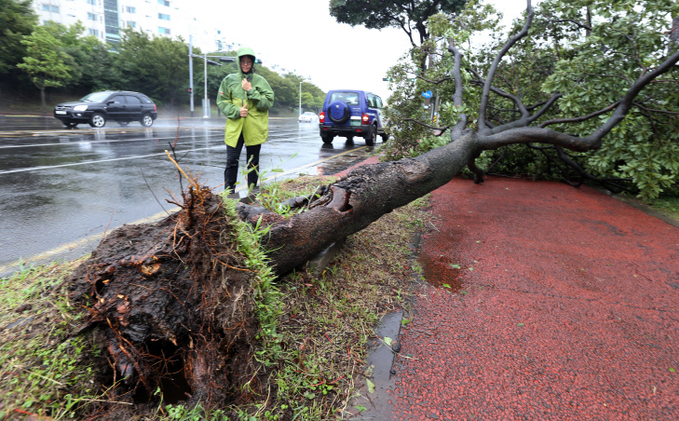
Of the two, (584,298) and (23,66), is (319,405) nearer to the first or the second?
(584,298)

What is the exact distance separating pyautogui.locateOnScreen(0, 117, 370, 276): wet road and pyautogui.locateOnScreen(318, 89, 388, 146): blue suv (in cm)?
278

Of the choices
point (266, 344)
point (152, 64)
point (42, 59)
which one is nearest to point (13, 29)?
point (42, 59)

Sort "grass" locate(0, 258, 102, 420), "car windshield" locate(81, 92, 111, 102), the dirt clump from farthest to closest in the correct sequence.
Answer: "car windshield" locate(81, 92, 111, 102) → the dirt clump → "grass" locate(0, 258, 102, 420)

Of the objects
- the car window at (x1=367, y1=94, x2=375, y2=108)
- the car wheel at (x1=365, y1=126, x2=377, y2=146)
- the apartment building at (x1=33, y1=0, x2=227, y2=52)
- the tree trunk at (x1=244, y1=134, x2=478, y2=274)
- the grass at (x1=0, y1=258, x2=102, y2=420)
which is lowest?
A: the grass at (x1=0, y1=258, x2=102, y2=420)

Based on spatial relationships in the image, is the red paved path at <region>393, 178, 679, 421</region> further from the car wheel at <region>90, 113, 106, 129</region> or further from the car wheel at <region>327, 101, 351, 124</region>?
the car wheel at <region>90, 113, 106, 129</region>

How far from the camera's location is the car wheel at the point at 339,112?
43.5 ft

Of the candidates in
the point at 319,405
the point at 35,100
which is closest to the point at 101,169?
the point at 319,405

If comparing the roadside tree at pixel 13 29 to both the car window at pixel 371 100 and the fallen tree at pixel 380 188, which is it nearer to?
the car window at pixel 371 100

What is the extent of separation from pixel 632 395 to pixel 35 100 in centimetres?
3742

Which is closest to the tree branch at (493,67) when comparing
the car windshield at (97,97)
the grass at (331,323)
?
the grass at (331,323)

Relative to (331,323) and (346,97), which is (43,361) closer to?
(331,323)

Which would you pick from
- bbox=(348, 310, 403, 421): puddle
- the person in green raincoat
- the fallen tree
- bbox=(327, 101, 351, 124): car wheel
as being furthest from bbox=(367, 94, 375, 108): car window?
bbox=(348, 310, 403, 421): puddle

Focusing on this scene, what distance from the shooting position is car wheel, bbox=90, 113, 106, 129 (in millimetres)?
16022

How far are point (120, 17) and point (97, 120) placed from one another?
57403mm
